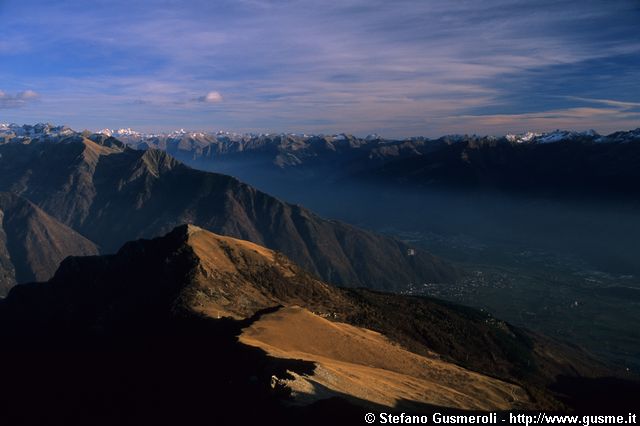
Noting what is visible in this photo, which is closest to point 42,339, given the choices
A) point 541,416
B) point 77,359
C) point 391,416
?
point 77,359

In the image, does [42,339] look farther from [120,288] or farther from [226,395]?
[226,395]

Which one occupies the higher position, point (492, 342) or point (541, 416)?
point (541, 416)

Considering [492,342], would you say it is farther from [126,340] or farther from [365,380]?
[126,340]

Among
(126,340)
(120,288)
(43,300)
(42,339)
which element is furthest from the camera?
(43,300)

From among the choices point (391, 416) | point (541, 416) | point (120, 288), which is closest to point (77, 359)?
point (120, 288)

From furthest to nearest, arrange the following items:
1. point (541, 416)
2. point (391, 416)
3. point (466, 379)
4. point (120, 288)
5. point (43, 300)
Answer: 1. point (43, 300)
2. point (120, 288)
3. point (466, 379)
4. point (541, 416)
5. point (391, 416)

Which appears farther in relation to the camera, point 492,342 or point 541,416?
point 492,342

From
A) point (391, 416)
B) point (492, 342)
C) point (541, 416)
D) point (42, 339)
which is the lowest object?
point (492, 342)
